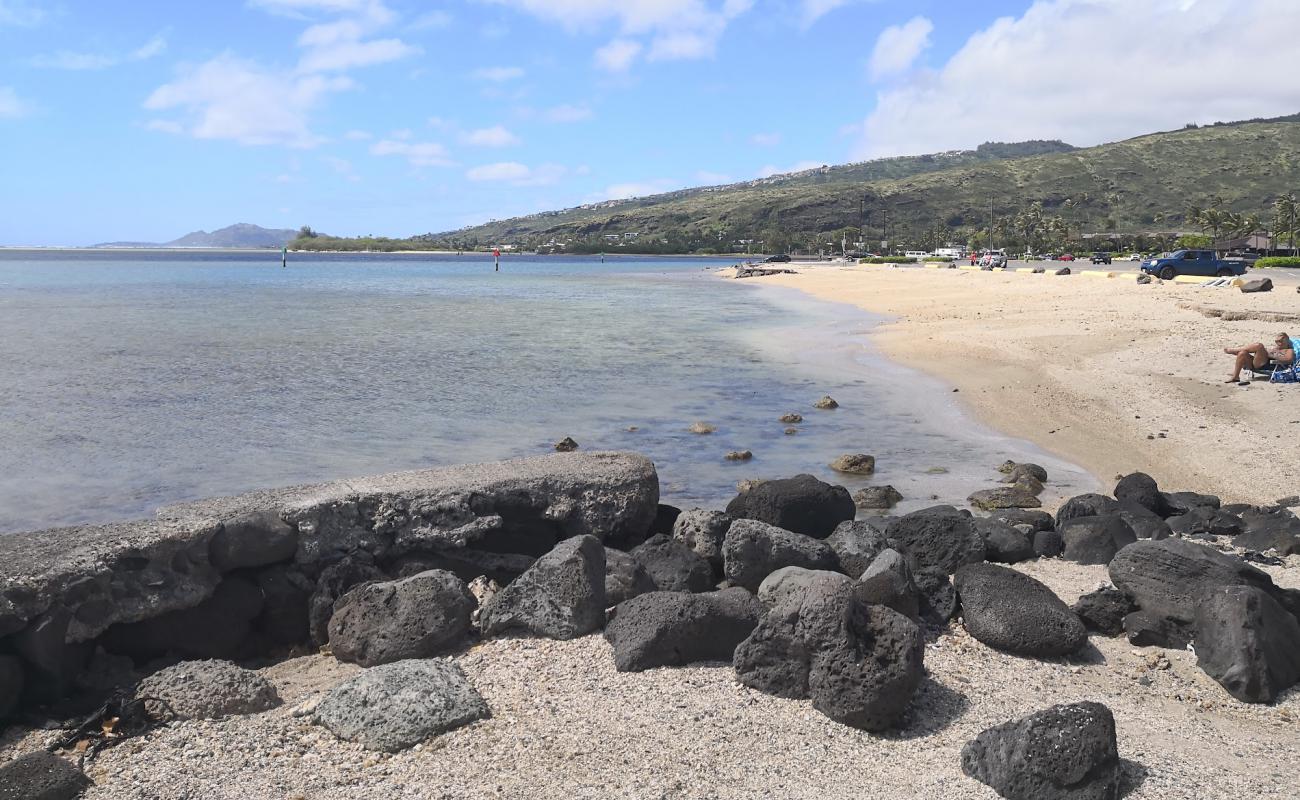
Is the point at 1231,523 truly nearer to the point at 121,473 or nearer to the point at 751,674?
the point at 751,674

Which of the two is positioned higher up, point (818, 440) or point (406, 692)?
point (406, 692)

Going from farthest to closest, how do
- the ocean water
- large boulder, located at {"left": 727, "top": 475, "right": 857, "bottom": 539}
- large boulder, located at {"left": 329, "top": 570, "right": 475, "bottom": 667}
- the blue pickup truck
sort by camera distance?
the blue pickup truck → the ocean water → large boulder, located at {"left": 727, "top": 475, "right": 857, "bottom": 539} → large boulder, located at {"left": 329, "top": 570, "right": 475, "bottom": 667}

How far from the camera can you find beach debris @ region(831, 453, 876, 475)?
1205cm

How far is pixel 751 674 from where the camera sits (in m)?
5.15

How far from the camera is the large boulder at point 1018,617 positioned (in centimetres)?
565

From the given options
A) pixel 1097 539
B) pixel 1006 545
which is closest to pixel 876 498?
pixel 1006 545

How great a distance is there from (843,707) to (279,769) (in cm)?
260

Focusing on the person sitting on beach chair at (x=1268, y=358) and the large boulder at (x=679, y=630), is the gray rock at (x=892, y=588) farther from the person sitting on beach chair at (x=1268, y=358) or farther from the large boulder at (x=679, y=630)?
the person sitting on beach chair at (x=1268, y=358)

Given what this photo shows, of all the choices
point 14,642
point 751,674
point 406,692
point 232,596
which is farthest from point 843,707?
point 14,642

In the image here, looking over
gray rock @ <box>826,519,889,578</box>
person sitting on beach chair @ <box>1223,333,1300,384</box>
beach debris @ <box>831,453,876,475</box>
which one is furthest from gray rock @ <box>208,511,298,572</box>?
person sitting on beach chair @ <box>1223,333,1300,384</box>

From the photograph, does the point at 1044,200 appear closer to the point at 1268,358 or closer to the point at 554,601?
the point at 1268,358

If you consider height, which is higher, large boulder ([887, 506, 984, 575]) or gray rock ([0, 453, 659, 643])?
gray rock ([0, 453, 659, 643])

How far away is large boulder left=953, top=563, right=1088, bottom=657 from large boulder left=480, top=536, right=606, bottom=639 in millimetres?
2219

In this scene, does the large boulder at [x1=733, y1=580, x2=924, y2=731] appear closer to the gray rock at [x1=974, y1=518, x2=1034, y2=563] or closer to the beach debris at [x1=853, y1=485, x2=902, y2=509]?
the gray rock at [x1=974, y1=518, x2=1034, y2=563]
